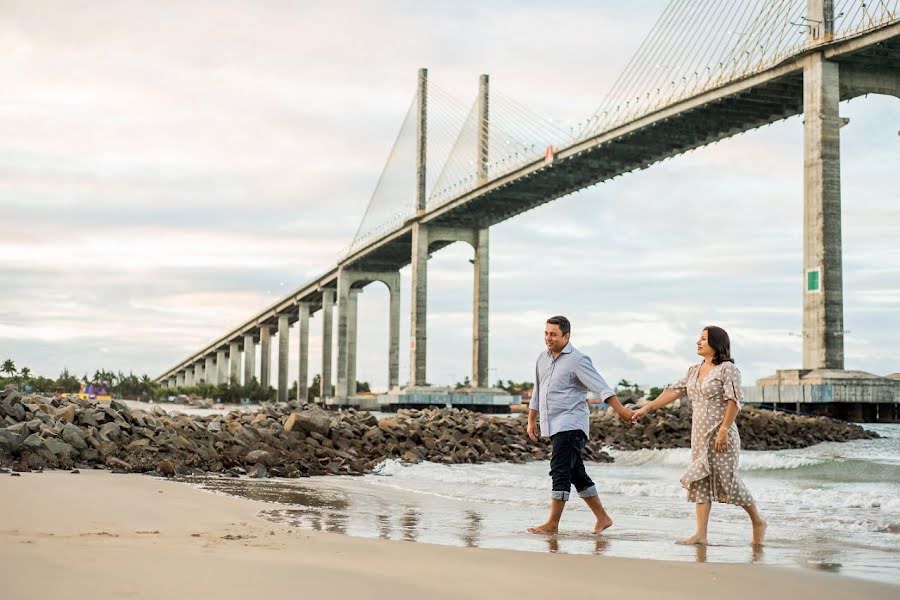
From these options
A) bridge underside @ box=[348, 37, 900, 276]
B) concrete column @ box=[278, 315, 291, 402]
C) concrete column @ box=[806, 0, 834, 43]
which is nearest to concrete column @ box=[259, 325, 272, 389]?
concrete column @ box=[278, 315, 291, 402]

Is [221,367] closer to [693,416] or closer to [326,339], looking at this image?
[326,339]

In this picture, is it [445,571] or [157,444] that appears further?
[157,444]

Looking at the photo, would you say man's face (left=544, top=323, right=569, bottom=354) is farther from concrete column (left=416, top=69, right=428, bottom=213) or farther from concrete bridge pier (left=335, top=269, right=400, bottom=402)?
concrete bridge pier (left=335, top=269, right=400, bottom=402)

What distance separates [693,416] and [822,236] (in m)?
24.3

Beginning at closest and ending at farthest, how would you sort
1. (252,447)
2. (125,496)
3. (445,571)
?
(445,571) → (125,496) → (252,447)

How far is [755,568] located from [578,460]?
205 cm

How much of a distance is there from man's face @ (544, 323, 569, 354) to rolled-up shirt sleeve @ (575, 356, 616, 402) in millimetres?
158

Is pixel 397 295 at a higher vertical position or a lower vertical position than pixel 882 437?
higher

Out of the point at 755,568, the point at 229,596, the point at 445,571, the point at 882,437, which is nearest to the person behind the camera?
the point at 229,596

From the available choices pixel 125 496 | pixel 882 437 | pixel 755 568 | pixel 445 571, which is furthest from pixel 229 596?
pixel 882 437

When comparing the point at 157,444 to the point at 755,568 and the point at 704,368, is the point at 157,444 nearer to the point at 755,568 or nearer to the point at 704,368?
the point at 704,368

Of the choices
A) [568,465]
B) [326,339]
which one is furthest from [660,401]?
[326,339]

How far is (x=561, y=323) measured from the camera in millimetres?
6438

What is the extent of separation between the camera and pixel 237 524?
18.3 feet
